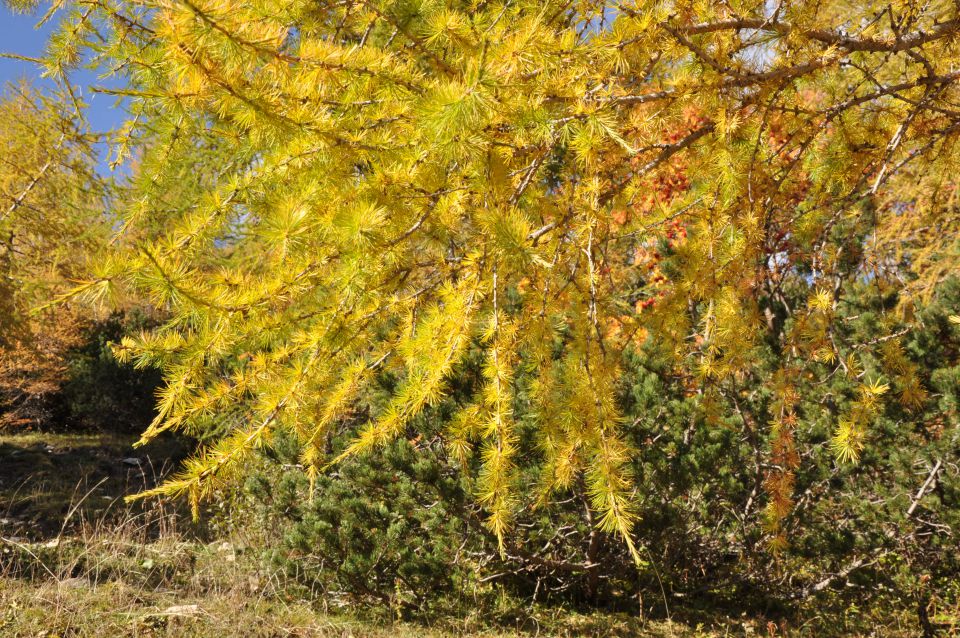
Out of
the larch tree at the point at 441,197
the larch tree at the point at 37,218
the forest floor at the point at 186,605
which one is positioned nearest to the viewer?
the larch tree at the point at 441,197

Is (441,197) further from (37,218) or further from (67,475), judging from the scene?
(67,475)

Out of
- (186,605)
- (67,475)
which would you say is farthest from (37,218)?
(186,605)

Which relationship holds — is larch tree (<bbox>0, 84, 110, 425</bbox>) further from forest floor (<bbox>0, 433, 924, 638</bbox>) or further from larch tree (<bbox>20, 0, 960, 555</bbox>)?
larch tree (<bbox>20, 0, 960, 555</bbox>)

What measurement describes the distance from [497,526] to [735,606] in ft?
11.7

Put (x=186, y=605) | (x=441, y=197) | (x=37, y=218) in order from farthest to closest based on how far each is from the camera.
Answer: (x=37, y=218) < (x=186, y=605) < (x=441, y=197)

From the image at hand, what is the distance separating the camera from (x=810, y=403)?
375 centimetres

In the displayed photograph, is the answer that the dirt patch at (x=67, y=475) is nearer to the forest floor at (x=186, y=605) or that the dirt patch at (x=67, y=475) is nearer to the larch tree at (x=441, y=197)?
the forest floor at (x=186, y=605)

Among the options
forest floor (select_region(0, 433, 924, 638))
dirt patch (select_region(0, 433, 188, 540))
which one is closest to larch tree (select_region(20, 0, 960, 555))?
forest floor (select_region(0, 433, 924, 638))

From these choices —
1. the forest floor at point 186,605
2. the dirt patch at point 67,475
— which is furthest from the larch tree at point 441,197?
the dirt patch at point 67,475

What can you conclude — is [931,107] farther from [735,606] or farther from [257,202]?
[735,606]

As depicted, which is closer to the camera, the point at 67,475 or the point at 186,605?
the point at 186,605

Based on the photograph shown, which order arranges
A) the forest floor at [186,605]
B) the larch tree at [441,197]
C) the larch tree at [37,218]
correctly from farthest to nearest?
1. the larch tree at [37,218]
2. the forest floor at [186,605]
3. the larch tree at [441,197]

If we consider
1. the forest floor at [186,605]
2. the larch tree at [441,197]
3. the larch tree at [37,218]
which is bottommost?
the forest floor at [186,605]

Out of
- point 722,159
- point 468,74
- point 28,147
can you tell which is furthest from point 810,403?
point 28,147
